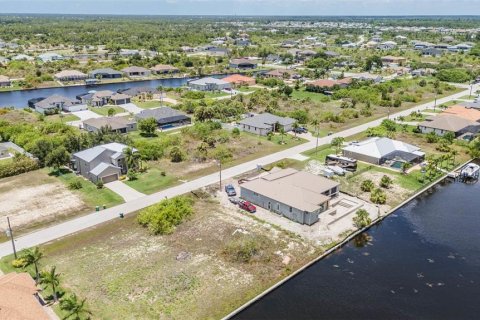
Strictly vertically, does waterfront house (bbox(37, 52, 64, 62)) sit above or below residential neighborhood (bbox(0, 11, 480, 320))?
above

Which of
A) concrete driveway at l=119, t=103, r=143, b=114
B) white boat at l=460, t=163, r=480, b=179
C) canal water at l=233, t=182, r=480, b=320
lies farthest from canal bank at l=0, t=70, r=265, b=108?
white boat at l=460, t=163, r=480, b=179

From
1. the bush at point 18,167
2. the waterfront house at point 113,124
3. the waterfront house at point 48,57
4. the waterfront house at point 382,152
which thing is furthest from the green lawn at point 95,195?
the waterfront house at point 48,57

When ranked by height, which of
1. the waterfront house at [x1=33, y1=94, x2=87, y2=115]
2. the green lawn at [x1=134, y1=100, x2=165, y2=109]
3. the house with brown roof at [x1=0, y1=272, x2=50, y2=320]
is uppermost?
the waterfront house at [x1=33, y1=94, x2=87, y2=115]

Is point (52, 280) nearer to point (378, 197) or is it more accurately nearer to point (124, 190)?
point (124, 190)

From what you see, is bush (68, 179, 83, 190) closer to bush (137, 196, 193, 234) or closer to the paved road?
→ the paved road

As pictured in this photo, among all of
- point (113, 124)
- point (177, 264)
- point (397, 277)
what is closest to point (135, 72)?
point (113, 124)

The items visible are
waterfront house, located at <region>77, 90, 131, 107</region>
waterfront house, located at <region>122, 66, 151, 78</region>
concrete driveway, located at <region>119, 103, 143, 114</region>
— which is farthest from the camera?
waterfront house, located at <region>122, 66, 151, 78</region>
